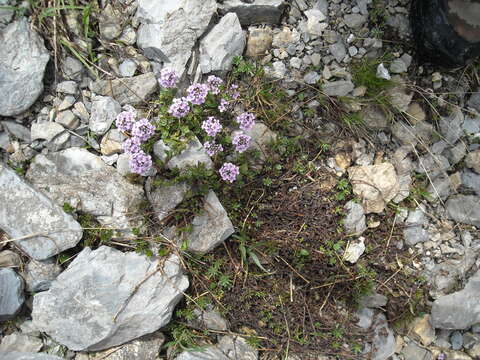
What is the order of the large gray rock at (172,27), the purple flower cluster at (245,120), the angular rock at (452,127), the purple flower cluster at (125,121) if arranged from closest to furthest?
the purple flower cluster at (125,121) < the purple flower cluster at (245,120) < the large gray rock at (172,27) < the angular rock at (452,127)

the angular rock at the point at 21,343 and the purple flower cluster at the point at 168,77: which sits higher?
the purple flower cluster at the point at 168,77

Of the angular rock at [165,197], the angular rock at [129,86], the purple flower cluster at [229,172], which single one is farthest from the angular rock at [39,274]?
the purple flower cluster at [229,172]

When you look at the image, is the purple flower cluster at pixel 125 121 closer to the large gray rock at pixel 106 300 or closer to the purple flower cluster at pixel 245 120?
the purple flower cluster at pixel 245 120

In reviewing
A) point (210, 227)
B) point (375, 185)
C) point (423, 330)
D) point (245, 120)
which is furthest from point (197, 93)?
point (423, 330)

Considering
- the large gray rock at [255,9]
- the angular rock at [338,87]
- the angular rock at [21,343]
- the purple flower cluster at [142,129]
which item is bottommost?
the angular rock at [21,343]

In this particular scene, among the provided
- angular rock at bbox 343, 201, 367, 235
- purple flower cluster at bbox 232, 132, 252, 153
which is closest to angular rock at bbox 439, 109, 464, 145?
angular rock at bbox 343, 201, 367, 235

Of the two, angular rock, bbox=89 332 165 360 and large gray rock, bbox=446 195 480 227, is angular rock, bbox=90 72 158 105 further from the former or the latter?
large gray rock, bbox=446 195 480 227
